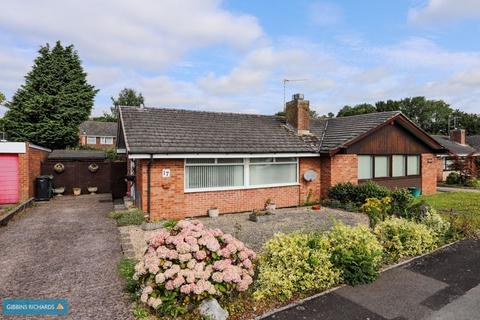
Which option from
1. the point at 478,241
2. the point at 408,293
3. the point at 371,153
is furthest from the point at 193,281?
the point at 371,153

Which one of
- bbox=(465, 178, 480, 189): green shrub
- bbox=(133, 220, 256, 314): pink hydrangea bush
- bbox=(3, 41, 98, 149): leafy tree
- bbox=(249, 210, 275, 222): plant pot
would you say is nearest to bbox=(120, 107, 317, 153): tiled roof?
bbox=(249, 210, 275, 222): plant pot

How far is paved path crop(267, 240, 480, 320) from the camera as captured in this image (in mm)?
4469

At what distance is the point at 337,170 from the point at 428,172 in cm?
785

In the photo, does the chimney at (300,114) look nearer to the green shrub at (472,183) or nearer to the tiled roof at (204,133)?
the tiled roof at (204,133)

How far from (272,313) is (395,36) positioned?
32.6 ft

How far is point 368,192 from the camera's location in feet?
41.6

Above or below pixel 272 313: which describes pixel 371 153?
above

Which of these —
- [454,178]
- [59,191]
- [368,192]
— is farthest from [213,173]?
[454,178]

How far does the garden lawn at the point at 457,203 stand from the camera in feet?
40.6

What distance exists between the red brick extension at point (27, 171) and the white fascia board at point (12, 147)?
0.27m

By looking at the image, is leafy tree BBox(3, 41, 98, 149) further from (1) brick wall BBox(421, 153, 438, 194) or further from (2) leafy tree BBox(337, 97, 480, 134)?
(2) leafy tree BBox(337, 97, 480, 134)

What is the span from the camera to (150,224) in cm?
929

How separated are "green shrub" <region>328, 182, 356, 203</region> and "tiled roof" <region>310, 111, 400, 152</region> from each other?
70.5 inches

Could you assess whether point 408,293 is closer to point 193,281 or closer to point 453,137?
point 193,281
